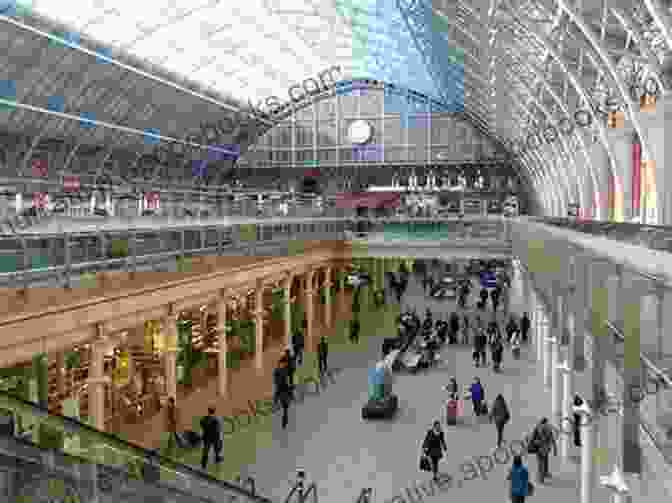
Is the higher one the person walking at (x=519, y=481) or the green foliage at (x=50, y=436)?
the green foliage at (x=50, y=436)

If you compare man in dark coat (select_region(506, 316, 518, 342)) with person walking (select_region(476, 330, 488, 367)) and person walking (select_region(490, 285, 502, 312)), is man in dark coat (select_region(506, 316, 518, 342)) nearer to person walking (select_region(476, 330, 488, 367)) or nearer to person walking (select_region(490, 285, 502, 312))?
person walking (select_region(476, 330, 488, 367))

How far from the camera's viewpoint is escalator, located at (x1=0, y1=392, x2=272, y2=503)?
5.39 m

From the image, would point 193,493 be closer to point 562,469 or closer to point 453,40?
point 562,469

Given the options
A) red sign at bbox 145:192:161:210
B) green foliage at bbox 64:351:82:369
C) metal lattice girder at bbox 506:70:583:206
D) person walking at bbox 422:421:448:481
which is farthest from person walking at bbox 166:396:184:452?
metal lattice girder at bbox 506:70:583:206

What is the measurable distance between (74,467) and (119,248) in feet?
36.3

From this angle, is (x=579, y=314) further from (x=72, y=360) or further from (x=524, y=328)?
(x=524, y=328)

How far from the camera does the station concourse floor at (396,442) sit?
1527 cm

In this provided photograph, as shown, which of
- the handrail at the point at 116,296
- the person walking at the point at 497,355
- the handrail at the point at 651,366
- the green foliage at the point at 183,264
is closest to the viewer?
the handrail at the point at 651,366

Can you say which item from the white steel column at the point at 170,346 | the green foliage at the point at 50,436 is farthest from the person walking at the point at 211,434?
the green foliage at the point at 50,436

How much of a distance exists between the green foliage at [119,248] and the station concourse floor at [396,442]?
18.9ft

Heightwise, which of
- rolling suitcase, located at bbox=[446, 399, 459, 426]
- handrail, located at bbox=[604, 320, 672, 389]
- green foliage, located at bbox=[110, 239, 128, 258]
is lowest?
rolling suitcase, located at bbox=[446, 399, 459, 426]

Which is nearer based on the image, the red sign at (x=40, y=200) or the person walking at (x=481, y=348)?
the red sign at (x=40, y=200)

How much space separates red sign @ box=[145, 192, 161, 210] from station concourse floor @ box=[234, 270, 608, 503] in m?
7.65

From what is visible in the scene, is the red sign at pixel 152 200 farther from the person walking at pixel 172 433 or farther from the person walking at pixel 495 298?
the person walking at pixel 495 298
